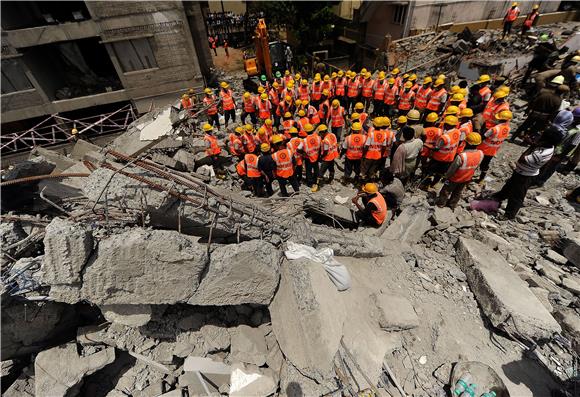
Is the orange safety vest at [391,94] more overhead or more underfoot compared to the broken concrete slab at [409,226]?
more overhead

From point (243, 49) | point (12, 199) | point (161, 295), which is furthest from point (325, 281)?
point (243, 49)

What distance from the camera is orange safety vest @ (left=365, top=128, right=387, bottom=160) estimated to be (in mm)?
6977

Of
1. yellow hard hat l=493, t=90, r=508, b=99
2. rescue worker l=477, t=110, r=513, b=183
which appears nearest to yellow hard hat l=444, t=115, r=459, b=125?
rescue worker l=477, t=110, r=513, b=183

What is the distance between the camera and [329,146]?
7367 millimetres

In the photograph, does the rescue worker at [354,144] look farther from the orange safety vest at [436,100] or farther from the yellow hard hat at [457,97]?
the orange safety vest at [436,100]

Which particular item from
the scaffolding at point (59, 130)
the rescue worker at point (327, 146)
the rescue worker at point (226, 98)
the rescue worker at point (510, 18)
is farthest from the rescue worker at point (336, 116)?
the rescue worker at point (510, 18)

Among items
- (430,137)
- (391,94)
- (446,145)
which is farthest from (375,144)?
(391,94)

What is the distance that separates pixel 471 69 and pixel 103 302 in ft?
52.2

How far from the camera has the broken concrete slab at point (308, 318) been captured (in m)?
3.41

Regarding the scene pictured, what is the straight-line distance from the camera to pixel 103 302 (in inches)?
128

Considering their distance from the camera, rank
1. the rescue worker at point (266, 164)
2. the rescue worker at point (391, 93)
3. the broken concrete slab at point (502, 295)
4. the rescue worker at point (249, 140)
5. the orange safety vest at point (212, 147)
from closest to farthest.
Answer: the broken concrete slab at point (502, 295) < the rescue worker at point (266, 164) < the rescue worker at point (249, 140) < the orange safety vest at point (212, 147) < the rescue worker at point (391, 93)

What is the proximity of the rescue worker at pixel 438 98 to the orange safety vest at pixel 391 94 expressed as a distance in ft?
4.47

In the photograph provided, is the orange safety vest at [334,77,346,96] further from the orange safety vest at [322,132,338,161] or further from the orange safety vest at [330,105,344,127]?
the orange safety vest at [322,132,338,161]

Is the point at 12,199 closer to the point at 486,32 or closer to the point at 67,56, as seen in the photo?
the point at 67,56
